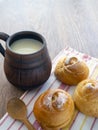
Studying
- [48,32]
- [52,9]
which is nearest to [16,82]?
[48,32]

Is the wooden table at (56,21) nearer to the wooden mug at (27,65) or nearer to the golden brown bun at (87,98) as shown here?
the wooden mug at (27,65)

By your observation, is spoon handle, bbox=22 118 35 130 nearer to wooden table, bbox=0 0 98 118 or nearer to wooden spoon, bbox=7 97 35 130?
wooden spoon, bbox=7 97 35 130

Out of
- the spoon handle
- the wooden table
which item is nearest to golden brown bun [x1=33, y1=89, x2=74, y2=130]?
the spoon handle

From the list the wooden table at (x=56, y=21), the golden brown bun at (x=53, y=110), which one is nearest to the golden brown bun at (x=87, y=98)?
the golden brown bun at (x=53, y=110)

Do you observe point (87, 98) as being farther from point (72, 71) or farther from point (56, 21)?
point (56, 21)

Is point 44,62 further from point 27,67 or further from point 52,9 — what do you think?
point 52,9

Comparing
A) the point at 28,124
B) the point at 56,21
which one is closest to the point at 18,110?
the point at 28,124

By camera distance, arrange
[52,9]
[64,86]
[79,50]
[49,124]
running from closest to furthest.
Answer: [49,124]
[64,86]
[79,50]
[52,9]
